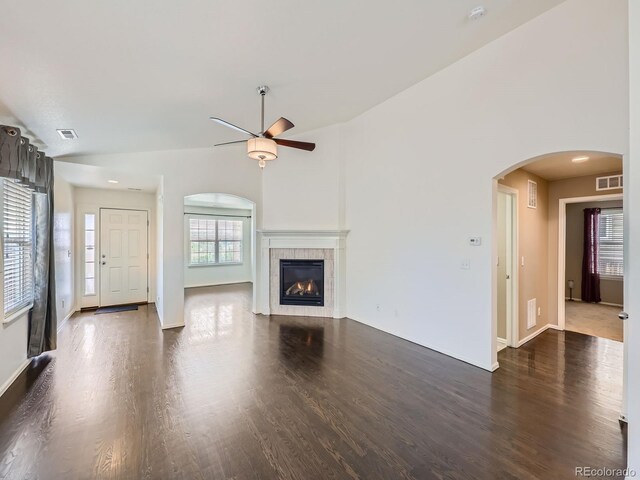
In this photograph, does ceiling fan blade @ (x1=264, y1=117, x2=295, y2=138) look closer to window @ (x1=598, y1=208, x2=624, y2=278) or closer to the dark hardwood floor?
the dark hardwood floor

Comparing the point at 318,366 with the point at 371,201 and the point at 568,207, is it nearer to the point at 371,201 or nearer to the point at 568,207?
the point at 371,201

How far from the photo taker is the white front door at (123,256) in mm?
5961

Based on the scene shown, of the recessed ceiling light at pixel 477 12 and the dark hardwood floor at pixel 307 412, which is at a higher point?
the recessed ceiling light at pixel 477 12

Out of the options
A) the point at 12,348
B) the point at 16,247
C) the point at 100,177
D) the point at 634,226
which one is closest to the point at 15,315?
the point at 12,348

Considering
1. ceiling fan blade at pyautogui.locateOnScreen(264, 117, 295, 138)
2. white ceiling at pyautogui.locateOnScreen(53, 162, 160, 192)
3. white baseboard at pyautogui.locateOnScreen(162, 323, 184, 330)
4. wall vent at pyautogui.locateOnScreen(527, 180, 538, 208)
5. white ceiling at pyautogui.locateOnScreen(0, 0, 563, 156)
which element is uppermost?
white ceiling at pyautogui.locateOnScreen(0, 0, 563, 156)

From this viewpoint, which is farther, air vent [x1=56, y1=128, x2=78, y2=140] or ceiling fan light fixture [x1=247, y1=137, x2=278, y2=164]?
air vent [x1=56, y1=128, x2=78, y2=140]

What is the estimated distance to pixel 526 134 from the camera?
2820mm

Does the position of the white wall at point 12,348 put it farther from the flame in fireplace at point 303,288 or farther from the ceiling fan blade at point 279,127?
the flame in fireplace at point 303,288

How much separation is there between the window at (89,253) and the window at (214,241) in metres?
2.66

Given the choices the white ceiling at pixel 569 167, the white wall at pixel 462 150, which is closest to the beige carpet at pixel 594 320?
the white ceiling at pixel 569 167

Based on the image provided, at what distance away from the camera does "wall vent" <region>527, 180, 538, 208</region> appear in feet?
14.0

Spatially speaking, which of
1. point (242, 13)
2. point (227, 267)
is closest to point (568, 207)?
point (242, 13)

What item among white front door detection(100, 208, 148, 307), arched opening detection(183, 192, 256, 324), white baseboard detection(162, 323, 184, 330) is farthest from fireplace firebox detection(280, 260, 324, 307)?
white front door detection(100, 208, 148, 307)

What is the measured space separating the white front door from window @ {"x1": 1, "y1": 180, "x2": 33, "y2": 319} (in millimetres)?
2757
